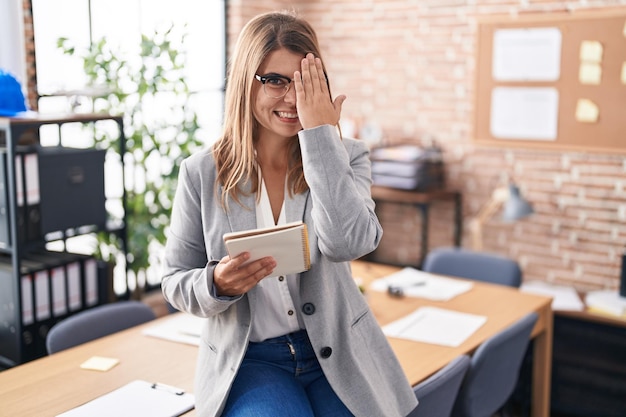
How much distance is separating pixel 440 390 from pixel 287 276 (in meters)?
0.58

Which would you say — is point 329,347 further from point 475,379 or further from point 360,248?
point 475,379

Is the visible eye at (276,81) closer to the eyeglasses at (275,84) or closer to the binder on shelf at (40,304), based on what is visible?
the eyeglasses at (275,84)

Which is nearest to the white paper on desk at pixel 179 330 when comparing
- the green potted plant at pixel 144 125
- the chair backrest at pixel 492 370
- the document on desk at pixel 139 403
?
the document on desk at pixel 139 403

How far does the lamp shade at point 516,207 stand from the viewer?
4344 millimetres

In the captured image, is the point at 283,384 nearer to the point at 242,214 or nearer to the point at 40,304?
the point at 242,214

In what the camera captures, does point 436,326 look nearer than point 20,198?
Yes

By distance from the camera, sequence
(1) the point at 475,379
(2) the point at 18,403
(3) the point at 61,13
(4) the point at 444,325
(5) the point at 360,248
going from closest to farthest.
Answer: (5) the point at 360,248, (2) the point at 18,403, (1) the point at 475,379, (4) the point at 444,325, (3) the point at 61,13

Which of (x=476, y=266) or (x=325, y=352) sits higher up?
(x=325, y=352)

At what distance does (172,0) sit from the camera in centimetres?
485

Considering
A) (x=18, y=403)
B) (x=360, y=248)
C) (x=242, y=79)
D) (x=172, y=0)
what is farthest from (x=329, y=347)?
(x=172, y=0)

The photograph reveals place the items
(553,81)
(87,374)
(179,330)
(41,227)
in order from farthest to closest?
(553,81)
(41,227)
(179,330)
(87,374)

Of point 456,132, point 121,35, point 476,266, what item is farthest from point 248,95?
point 456,132

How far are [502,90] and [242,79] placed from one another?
10.9 feet

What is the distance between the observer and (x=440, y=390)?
208 cm
